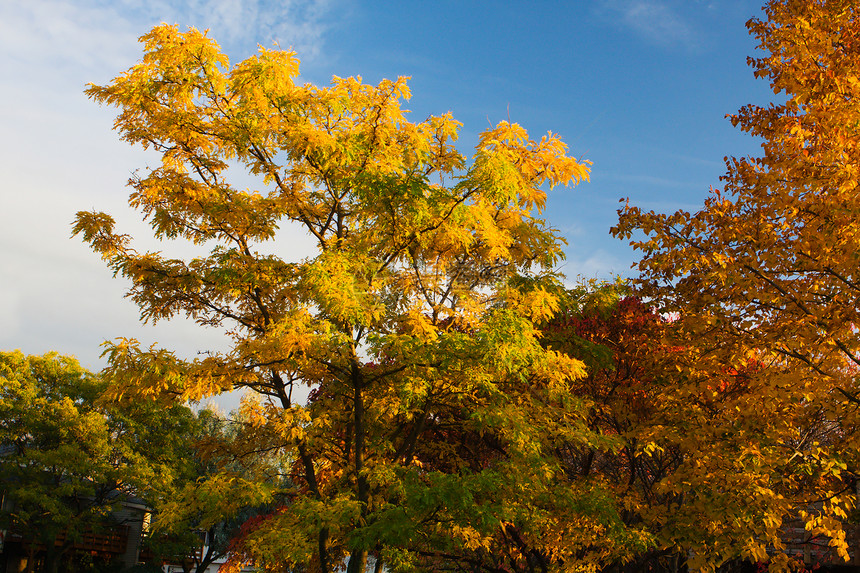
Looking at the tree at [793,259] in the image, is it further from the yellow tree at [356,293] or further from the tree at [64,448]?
the tree at [64,448]

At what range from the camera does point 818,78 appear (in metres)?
9.95

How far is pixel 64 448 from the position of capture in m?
26.7

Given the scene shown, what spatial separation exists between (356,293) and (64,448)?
2244 cm

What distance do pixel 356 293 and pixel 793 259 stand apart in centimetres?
679

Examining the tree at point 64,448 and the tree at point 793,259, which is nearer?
the tree at point 793,259

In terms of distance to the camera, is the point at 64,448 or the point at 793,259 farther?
the point at 64,448

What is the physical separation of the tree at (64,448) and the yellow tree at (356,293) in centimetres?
1766

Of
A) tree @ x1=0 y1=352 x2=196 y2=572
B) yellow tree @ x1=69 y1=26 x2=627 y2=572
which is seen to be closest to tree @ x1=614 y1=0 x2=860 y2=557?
yellow tree @ x1=69 y1=26 x2=627 y2=572

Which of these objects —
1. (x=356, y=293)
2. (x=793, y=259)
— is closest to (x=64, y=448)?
(x=356, y=293)

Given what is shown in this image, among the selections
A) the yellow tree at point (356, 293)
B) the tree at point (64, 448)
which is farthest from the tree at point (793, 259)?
the tree at point (64, 448)

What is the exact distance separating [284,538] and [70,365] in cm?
2407

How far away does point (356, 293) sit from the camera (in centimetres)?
1053

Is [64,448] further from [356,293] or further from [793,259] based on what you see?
[793,259]

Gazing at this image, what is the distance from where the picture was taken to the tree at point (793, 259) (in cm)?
905
